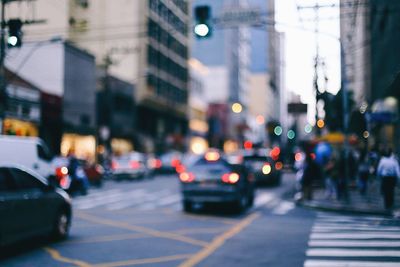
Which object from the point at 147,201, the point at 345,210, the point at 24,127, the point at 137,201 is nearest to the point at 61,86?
the point at 24,127

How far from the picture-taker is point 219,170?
16.6 m

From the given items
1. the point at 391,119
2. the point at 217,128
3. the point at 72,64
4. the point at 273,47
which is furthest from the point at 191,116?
the point at 273,47

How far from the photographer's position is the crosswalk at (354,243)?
9242 millimetres

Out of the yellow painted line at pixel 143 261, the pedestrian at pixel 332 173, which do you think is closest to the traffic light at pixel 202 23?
the yellow painted line at pixel 143 261

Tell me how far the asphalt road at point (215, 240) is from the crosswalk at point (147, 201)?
2.23 ft

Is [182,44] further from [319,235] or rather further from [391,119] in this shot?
[319,235]

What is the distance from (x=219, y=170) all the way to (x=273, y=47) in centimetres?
15403

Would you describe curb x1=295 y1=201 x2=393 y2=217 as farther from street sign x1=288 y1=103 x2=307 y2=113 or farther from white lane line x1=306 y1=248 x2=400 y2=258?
street sign x1=288 y1=103 x2=307 y2=113

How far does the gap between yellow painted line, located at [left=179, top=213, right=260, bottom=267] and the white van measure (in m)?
8.20

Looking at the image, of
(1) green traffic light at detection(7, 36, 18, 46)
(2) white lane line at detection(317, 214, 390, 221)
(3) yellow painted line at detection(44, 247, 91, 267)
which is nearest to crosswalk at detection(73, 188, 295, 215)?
(2) white lane line at detection(317, 214, 390, 221)

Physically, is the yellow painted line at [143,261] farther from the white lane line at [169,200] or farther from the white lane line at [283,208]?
the white lane line at [169,200]

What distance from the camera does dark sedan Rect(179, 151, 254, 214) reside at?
16.5m

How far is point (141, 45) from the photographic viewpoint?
188 ft

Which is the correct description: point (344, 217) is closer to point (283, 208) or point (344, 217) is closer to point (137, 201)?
point (283, 208)
